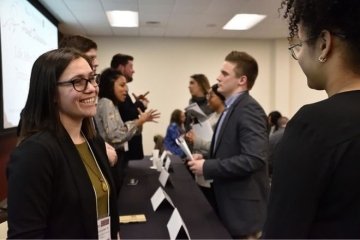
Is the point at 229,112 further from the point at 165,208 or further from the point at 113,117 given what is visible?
the point at 113,117

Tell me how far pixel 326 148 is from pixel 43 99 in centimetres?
82

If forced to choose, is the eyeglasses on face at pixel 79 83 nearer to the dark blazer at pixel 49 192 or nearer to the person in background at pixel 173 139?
the dark blazer at pixel 49 192

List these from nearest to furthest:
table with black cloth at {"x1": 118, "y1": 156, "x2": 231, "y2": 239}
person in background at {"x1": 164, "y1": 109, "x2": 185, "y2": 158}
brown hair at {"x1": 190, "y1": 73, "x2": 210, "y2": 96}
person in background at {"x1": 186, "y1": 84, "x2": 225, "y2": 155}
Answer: table with black cloth at {"x1": 118, "y1": 156, "x2": 231, "y2": 239}
person in background at {"x1": 186, "y1": 84, "x2": 225, "y2": 155}
person in background at {"x1": 164, "y1": 109, "x2": 185, "y2": 158}
brown hair at {"x1": 190, "y1": 73, "x2": 210, "y2": 96}

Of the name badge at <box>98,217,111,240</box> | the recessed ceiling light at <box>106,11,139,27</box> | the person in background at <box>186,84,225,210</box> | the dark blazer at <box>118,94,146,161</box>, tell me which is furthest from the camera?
the recessed ceiling light at <box>106,11,139,27</box>

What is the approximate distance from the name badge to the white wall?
5657 mm

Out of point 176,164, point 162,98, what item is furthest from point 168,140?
point 162,98

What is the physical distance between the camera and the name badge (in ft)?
3.68

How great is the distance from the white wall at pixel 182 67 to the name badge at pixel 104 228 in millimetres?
5657

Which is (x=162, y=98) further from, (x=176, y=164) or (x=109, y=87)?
(x=109, y=87)

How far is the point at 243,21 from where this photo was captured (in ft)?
17.7

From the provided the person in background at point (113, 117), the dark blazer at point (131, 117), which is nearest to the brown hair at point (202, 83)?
the dark blazer at point (131, 117)

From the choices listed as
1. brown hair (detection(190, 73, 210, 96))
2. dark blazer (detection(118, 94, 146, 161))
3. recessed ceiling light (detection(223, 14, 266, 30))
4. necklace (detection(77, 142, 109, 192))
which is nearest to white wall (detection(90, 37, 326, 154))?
recessed ceiling light (detection(223, 14, 266, 30))

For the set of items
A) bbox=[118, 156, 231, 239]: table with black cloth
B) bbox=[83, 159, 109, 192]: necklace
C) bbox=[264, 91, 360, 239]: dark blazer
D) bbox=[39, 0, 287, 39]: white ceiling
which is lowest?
bbox=[118, 156, 231, 239]: table with black cloth

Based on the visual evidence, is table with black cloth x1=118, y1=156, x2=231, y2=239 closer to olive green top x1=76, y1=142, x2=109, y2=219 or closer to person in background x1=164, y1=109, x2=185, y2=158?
olive green top x1=76, y1=142, x2=109, y2=219
